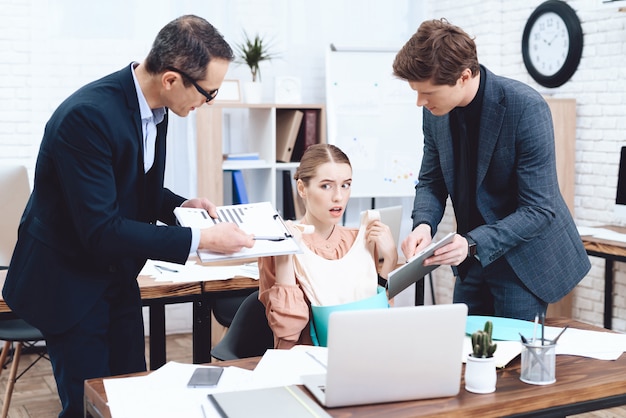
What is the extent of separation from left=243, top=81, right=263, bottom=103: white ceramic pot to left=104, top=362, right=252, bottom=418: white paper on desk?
315cm

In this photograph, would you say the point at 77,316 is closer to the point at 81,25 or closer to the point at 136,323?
the point at 136,323

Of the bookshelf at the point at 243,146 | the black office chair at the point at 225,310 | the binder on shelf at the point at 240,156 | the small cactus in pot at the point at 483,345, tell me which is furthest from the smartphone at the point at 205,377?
the binder on shelf at the point at 240,156

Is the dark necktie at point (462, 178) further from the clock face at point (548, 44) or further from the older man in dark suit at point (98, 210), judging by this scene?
the clock face at point (548, 44)

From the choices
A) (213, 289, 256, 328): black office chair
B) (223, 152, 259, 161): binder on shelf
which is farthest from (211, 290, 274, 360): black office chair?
(223, 152, 259, 161): binder on shelf

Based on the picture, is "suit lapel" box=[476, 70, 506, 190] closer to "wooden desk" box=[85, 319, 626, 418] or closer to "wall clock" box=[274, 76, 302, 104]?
"wooden desk" box=[85, 319, 626, 418]

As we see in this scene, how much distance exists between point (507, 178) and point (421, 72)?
0.42 m

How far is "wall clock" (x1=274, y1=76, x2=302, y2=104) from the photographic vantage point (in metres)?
4.82

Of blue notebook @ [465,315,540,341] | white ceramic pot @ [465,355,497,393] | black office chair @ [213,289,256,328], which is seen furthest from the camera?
black office chair @ [213,289,256,328]

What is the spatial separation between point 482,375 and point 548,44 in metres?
3.46

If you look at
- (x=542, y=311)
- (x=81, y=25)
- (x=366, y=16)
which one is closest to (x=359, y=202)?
(x=366, y=16)

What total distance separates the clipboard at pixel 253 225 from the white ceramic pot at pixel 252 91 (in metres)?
2.76

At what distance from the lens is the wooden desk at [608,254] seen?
3666mm

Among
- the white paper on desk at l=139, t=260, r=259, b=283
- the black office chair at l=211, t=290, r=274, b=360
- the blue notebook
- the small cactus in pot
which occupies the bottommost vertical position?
the black office chair at l=211, t=290, r=274, b=360

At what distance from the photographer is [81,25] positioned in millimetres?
4535
